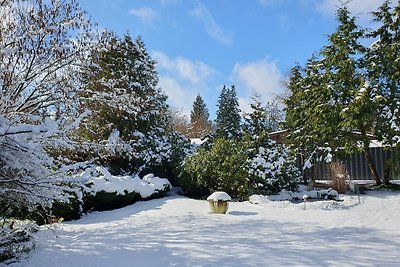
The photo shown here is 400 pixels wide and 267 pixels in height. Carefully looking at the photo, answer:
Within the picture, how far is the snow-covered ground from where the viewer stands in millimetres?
4918

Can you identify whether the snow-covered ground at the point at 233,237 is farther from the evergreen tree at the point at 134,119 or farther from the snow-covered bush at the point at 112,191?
the evergreen tree at the point at 134,119

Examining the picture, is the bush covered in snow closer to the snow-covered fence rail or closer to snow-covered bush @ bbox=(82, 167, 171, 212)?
snow-covered bush @ bbox=(82, 167, 171, 212)

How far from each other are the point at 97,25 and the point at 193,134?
28166mm

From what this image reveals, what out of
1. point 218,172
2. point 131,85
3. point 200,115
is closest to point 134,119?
point 131,85

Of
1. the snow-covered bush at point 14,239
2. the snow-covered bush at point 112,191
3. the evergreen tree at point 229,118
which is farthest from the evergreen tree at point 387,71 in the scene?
the evergreen tree at point 229,118

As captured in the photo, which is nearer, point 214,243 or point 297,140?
point 214,243

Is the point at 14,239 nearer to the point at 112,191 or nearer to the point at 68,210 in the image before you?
the point at 68,210

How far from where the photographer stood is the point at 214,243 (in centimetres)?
566

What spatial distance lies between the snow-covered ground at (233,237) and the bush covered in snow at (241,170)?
4.43ft

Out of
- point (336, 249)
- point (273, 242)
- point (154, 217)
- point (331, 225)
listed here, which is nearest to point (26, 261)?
point (154, 217)

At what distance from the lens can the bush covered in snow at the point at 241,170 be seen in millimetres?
10523

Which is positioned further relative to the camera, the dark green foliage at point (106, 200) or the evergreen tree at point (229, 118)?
the evergreen tree at point (229, 118)

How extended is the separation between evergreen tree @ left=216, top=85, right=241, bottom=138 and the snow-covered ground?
13.8 m

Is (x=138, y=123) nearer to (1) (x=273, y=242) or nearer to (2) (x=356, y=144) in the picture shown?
(2) (x=356, y=144)
